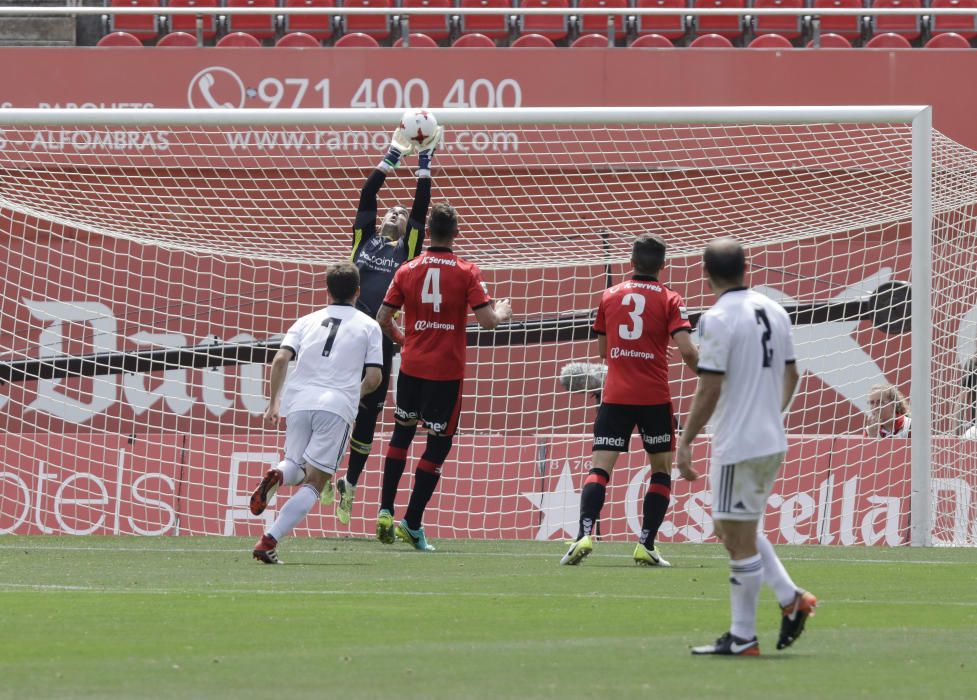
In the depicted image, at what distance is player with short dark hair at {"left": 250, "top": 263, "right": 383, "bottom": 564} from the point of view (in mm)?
8406

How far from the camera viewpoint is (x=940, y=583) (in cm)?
798

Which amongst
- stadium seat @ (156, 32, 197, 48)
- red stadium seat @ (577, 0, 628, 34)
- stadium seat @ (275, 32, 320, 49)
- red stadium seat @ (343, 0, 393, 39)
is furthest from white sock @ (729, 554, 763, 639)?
red stadium seat @ (343, 0, 393, 39)

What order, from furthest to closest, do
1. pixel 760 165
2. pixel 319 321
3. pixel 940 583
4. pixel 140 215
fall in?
pixel 140 215
pixel 760 165
pixel 319 321
pixel 940 583

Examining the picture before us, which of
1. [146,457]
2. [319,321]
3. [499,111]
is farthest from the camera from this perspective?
[146,457]

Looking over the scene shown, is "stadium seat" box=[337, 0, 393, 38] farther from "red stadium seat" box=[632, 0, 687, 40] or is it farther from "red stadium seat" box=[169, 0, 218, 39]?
"red stadium seat" box=[632, 0, 687, 40]

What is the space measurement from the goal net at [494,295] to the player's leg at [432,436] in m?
2.72

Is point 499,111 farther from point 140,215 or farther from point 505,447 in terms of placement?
point 140,215

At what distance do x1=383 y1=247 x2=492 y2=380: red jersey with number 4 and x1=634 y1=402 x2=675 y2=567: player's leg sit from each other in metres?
1.37

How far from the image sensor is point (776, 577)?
534 centimetres

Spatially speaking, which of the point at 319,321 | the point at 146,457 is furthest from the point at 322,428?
the point at 146,457

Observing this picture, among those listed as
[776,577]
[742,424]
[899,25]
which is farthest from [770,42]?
[776,577]

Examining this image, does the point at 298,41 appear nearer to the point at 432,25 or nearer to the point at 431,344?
the point at 432,25

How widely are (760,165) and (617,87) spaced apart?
223 centimetres

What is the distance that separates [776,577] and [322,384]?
376 centimetres
